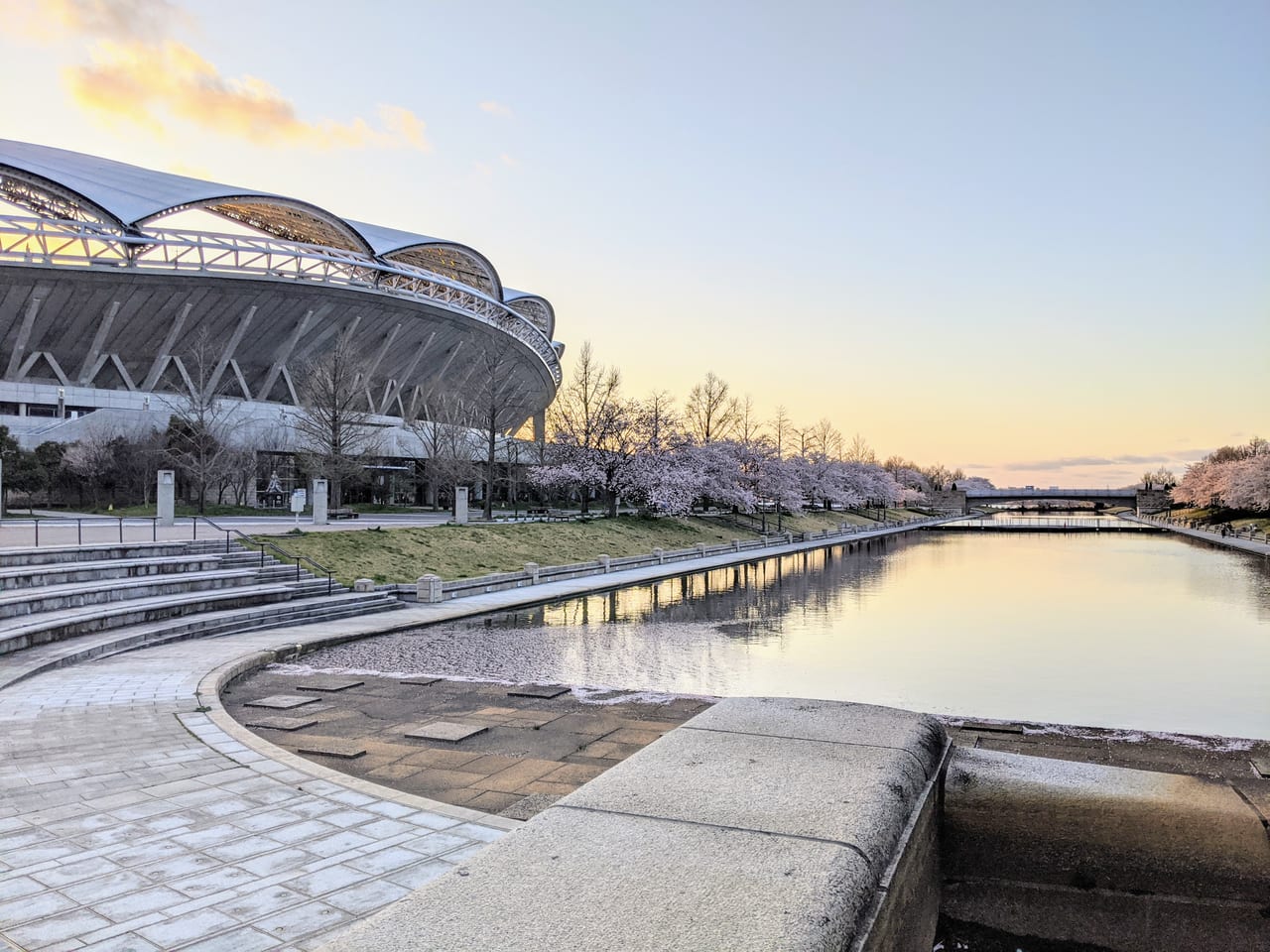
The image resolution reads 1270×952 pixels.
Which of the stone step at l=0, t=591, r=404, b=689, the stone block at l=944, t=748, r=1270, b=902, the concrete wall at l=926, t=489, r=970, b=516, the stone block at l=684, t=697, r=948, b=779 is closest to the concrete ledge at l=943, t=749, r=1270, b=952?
A: the stone block at l=944, t=748, r=1270, b=902

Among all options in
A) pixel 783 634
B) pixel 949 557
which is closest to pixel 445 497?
pixel 949 557

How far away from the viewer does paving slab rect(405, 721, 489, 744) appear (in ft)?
31.3

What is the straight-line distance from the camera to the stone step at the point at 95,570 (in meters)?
17.2

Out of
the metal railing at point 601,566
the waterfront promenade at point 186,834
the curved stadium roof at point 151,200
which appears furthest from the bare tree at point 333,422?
the waterfront promenade at point 186,834

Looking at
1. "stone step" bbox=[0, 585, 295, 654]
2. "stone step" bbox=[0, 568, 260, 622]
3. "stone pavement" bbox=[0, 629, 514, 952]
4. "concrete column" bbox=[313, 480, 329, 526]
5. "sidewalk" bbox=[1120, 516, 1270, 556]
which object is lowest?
"sidewalk" bbox=[1120, 516, 1270, 556]

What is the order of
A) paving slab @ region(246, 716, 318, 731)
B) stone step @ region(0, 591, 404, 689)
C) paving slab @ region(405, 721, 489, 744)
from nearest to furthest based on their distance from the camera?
paving slab @ region(405, 721, 489, 744) < paving slab @ region(246, 716, 318, 731) < stone step @ region(0, 591, 404, 689)

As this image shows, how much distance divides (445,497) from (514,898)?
2832 inches

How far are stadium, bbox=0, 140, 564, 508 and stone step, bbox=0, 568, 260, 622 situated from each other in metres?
37.0

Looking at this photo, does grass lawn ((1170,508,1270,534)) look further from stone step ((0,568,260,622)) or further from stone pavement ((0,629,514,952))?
stone pavement ((0,629,514,952))

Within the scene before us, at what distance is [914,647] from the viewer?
19.2 meters

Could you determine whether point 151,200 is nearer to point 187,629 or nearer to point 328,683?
point 187,629

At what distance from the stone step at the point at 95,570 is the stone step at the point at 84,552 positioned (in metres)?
0.22

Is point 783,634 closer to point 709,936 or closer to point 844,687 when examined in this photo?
point 844,687

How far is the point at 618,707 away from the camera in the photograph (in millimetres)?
11383
